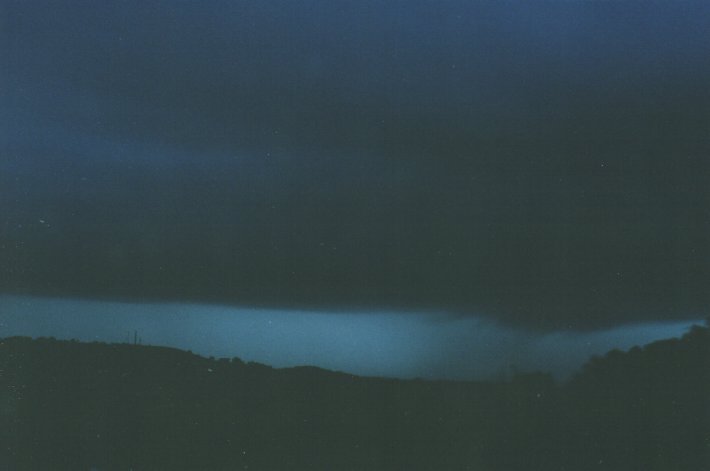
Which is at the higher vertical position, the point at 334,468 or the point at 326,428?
the point at 326,428

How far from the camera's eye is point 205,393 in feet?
A: 10.0

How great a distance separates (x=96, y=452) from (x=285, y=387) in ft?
3.66

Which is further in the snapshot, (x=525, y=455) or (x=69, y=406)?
(x=69, y=406)

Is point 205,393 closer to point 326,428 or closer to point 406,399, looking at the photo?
point 326,428

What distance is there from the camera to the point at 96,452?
121 inches

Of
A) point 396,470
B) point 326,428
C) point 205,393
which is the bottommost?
point 396,470

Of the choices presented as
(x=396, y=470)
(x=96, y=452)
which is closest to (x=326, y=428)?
(x=396, y=470)

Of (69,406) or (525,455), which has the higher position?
(69,406)

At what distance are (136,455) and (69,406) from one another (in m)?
0.47

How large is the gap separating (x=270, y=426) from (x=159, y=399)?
635 mm

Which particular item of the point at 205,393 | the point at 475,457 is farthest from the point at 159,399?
the point at 475,457

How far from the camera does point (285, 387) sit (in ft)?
10.0

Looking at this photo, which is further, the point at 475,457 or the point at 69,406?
the point at 69,406

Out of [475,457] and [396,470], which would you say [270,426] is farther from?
[475,457]
